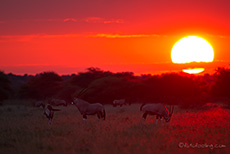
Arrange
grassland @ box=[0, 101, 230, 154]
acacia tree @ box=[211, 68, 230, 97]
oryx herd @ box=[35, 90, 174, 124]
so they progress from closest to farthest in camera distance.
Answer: grassland @ box=[0, 101, 230, 154]
oryx herd @ box=[35, 90, 174, 124]
acacia tree @ box=[211, 68, 230, 97]

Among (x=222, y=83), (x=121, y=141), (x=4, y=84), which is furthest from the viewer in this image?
(x=4, y=84)

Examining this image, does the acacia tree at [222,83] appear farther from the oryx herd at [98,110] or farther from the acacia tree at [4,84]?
the acacia tree at [4,84]

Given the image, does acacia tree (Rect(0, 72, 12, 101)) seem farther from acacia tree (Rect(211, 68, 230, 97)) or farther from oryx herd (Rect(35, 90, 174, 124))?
acacia tree (Rect(211, 68, 230, 97))

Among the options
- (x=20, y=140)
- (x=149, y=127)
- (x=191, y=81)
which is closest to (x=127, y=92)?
(x=191, y=81)

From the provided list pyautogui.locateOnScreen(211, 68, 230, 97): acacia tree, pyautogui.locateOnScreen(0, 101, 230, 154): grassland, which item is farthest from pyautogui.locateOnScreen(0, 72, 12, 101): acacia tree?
pyautogui.locateOnScreen(0, 101, 230, 154): grassland

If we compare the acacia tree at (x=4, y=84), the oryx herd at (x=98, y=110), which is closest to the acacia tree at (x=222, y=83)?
the oryx herd at (x=98, y=110)

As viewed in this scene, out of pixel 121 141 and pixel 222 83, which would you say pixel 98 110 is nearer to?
pixel 121 141

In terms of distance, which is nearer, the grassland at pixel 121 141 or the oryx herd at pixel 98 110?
the grassland at pixel 121 141

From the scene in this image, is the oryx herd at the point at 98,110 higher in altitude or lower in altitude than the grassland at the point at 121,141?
higher

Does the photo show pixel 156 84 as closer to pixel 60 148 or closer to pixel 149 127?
pixel 149 127

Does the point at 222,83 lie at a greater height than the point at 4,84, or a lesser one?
greater

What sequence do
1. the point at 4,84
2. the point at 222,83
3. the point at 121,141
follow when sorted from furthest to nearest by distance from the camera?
the point at 4,84
the point at 222,83
the point at 121,141

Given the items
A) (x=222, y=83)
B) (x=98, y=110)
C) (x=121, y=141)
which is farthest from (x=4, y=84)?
(x=121, y=141)

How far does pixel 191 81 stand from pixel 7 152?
45.8 meters
